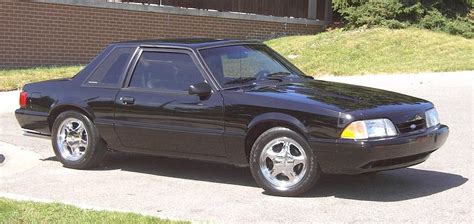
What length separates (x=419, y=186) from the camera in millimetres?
6586

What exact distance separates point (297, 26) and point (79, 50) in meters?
8.81

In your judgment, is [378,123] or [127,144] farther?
[127,144]

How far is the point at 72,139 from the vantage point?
25.1 feet

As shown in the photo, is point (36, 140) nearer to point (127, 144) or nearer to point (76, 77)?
point (76, 77)

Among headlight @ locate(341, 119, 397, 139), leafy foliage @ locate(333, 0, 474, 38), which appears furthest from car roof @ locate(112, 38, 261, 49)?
leafy foliage @ locate(333, 0, 474, 38)

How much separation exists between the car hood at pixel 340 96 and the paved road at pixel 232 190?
2.68 feet

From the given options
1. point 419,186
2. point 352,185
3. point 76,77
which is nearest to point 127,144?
point 76,77

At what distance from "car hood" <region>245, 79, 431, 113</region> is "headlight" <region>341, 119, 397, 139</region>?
0.14 metres

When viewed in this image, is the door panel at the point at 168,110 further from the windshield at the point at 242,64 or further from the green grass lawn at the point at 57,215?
the green grass lawn at the point at 57,215

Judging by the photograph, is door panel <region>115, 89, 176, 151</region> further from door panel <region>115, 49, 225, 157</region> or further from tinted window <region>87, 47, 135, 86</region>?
tinted window <region>87, 47, 135, 86</region>

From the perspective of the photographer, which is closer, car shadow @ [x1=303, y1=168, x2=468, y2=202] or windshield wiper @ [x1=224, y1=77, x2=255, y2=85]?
car shadow @ [x1=303, y1=168, x2=468, y2=202]

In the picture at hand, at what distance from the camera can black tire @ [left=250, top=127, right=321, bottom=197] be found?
6062mm

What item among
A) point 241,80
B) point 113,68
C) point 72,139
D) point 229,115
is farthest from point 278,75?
point 72,139

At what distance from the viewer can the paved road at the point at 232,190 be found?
18.5 ft
